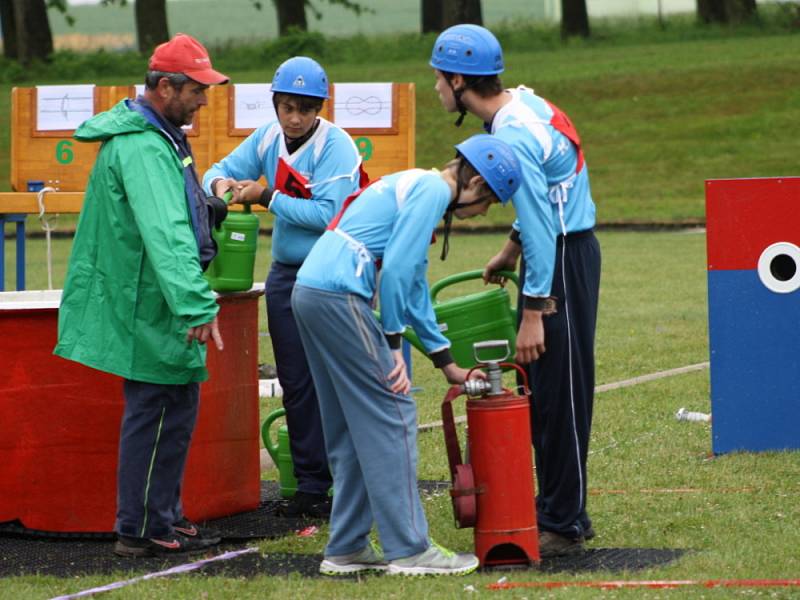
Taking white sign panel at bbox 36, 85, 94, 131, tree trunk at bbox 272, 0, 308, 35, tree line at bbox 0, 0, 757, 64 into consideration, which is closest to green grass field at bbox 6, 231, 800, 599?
white sign panel at bbox 36, 85, 94, 131

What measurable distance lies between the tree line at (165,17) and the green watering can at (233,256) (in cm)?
3310

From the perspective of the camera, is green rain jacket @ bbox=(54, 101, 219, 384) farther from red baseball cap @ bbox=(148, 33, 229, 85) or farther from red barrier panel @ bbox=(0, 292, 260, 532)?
red barrier panel @ bbox=(0, 292, 260, 532)

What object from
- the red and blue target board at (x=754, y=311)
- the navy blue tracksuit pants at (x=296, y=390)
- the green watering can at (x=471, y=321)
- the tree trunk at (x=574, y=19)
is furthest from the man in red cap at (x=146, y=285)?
the tree trunk at (x=574, y=19)

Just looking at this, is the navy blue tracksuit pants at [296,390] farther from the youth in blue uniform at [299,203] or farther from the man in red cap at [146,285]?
the man in red cap at [146,285]

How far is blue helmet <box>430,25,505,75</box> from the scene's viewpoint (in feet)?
19.8

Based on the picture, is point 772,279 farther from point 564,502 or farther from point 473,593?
point 473,593

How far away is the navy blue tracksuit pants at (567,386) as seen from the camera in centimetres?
618

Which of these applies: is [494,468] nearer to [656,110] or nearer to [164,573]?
[164,573]

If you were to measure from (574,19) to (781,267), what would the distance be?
36591 millimetres

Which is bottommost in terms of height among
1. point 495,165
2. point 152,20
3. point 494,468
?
point 494,468

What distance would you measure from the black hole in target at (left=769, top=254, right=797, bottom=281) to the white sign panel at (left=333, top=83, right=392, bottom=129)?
769 cm

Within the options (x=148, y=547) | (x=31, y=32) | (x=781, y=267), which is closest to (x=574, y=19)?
(x=31, y=32)

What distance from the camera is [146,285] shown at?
20.7ft

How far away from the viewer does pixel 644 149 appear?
33.2 metres
